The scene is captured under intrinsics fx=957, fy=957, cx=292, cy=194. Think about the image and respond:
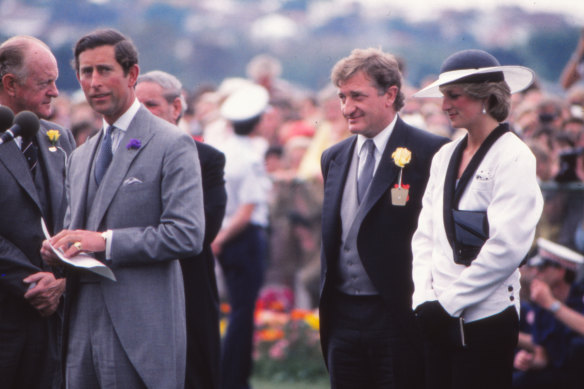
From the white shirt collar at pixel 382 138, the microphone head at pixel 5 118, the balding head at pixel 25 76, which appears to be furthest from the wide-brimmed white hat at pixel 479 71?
the balding head at pixel 25 76

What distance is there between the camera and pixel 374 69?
5.55 m

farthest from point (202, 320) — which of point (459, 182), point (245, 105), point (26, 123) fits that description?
point (245, 105)

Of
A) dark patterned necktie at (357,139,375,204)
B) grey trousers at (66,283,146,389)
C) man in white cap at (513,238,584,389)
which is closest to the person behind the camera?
grey trousers at (66,283,146,389)

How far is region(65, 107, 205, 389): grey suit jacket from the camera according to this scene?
15.6 ft

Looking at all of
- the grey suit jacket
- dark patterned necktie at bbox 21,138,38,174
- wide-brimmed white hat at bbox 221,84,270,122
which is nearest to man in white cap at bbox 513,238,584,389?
wide-brimmed white hat at bbox 221,84,270,122

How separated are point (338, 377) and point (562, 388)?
264 cm

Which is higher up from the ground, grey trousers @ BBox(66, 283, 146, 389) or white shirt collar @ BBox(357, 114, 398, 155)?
white shirt collar @ BBox(357, 114, 398, 155)

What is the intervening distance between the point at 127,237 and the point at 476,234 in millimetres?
1713

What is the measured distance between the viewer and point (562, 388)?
736 cm

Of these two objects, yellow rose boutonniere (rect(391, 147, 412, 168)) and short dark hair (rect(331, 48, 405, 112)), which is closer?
yellow rose boutonniere (rect(391, 147, 412, 168))

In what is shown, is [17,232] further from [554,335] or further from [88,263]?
[554,335]

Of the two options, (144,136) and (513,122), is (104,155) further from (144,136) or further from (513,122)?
(513,122)

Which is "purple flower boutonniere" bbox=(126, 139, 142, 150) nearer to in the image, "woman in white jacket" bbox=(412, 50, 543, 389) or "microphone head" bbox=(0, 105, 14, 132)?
"microphone head" bbox=(0, 105, 14, 132)

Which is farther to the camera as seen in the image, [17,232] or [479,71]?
[17,232]
